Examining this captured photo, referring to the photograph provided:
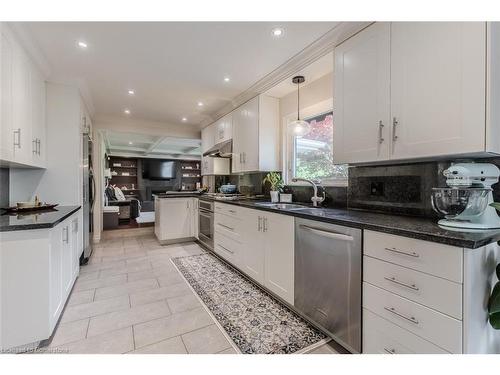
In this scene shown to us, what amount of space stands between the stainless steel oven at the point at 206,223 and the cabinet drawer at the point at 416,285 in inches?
102

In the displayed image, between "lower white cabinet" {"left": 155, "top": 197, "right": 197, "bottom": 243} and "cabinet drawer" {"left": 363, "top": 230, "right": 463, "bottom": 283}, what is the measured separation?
3.61 meters

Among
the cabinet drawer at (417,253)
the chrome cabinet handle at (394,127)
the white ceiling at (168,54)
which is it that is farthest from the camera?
the white ceiling at (168,54)

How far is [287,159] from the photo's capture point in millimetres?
3309

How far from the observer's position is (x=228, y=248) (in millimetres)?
3115

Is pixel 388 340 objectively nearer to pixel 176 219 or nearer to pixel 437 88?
pixel 437 88

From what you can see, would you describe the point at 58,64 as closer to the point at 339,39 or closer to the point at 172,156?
the point at 339,39

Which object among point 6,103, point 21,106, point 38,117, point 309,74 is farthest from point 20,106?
point 309,74

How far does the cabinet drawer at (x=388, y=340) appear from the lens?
1160 millimetres

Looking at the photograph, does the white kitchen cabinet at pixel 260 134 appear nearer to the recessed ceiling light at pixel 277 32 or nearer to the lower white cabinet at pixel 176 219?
the recessed ceiling light at pixel 277 32

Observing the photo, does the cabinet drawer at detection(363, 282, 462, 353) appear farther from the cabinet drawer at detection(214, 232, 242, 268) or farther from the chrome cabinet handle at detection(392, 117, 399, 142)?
the cabinet drawer at detection(214, 232, 242, 268)

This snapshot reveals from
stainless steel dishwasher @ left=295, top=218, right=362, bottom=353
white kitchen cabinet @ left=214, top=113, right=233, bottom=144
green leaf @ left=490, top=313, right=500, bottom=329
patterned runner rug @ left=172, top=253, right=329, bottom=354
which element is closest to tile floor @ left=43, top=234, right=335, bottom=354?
patterned runner rug @ left=172, top=253, right=329, bottom=354

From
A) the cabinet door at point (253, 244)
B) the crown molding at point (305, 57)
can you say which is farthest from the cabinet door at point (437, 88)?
the cabinet door at point (253, 244)

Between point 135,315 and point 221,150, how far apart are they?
2861 mm

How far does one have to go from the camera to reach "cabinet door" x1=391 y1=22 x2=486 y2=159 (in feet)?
4.06
